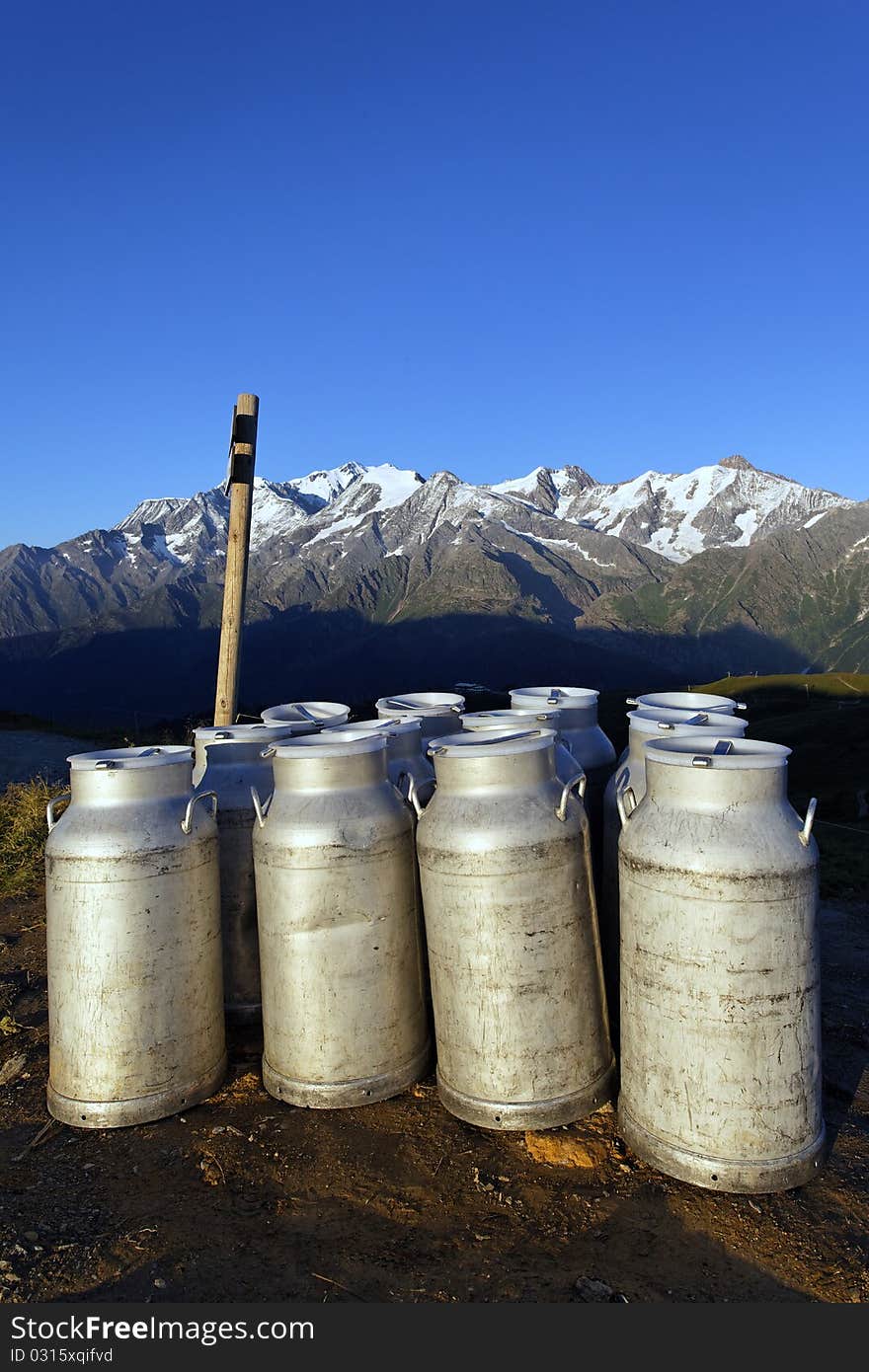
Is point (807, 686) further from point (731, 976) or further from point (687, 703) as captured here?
point (731, 976)

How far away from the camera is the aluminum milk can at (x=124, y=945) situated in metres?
5.08

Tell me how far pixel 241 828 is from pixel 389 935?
→ 4.67 ft

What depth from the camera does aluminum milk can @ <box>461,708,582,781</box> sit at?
17.7 feet

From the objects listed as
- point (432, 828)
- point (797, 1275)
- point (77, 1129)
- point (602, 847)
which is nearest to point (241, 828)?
point (432, 828)

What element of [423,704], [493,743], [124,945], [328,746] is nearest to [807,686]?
[423,704]

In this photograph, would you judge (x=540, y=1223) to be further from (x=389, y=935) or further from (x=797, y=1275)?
(x=389, y=935)

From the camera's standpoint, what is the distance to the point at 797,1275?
3.86 metres

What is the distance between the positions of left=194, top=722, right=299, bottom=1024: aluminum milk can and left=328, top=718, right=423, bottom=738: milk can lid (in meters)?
0.54

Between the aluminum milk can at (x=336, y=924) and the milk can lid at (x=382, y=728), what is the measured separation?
0.43m

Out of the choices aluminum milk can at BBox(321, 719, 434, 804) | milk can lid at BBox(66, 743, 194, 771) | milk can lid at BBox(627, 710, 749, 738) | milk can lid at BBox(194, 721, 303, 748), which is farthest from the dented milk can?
milk can lid at BBox(66, 743, 194, 771)

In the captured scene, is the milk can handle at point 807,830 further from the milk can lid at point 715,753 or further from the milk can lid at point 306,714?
the milk can lid at point 306,714

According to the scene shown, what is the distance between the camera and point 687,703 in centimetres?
671

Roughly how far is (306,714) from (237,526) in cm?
265

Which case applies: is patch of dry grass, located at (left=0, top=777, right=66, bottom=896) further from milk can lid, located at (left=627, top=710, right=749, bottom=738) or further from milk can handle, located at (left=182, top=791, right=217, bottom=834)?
milk can lid, located at (left=627, top=710, right=749, bottom=738)
